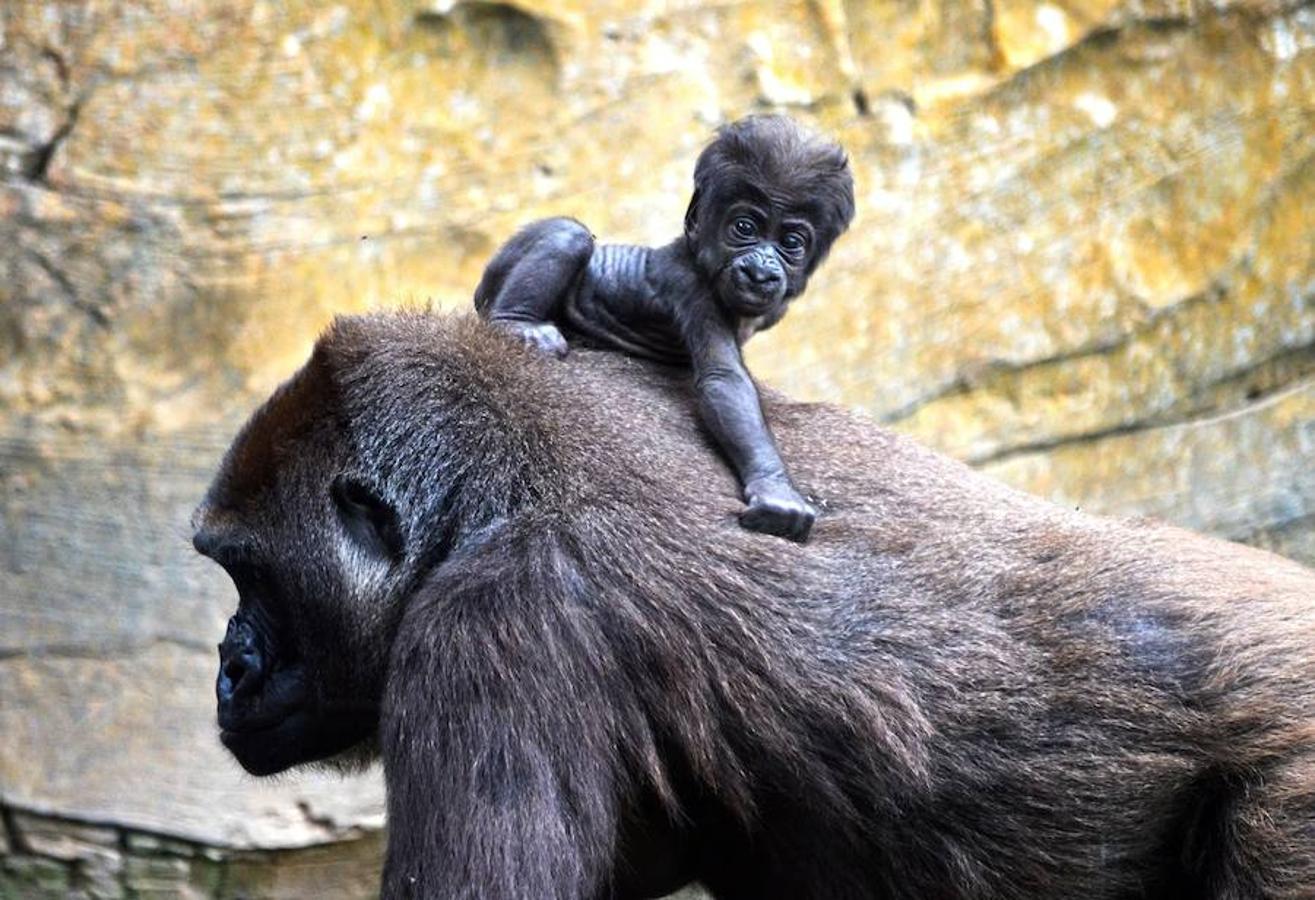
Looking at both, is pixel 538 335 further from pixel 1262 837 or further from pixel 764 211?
pixel 1262 837

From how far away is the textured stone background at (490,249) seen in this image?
6160 mm

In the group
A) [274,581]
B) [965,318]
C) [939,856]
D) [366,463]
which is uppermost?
[965,318]

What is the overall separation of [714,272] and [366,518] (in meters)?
0.96

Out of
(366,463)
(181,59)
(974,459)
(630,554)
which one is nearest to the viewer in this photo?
(630,554)

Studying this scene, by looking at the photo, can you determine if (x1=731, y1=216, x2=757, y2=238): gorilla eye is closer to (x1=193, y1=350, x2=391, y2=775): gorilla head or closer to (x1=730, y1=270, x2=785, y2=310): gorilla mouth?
(x1=730, y1=270, x2=785, y2=310): gorilla mouth

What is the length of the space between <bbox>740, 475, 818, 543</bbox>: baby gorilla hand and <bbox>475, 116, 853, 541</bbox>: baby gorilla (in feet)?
0.50

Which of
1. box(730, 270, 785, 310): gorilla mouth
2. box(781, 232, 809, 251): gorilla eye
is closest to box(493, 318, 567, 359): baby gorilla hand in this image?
box(730, 270, 785, 310): gorilla mouth

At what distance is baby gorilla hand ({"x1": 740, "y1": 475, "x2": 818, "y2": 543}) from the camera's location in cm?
379

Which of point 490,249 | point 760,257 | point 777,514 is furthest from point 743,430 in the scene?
point 490,249

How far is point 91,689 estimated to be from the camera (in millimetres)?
6246

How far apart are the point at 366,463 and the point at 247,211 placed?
252cm

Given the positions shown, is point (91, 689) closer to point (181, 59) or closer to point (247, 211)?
point (247, 211)

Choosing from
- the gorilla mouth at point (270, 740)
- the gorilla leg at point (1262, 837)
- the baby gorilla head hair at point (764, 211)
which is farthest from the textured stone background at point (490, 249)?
the gorilla leg at point (1262, 837)

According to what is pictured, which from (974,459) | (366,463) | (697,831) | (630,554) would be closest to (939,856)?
(697,831)
